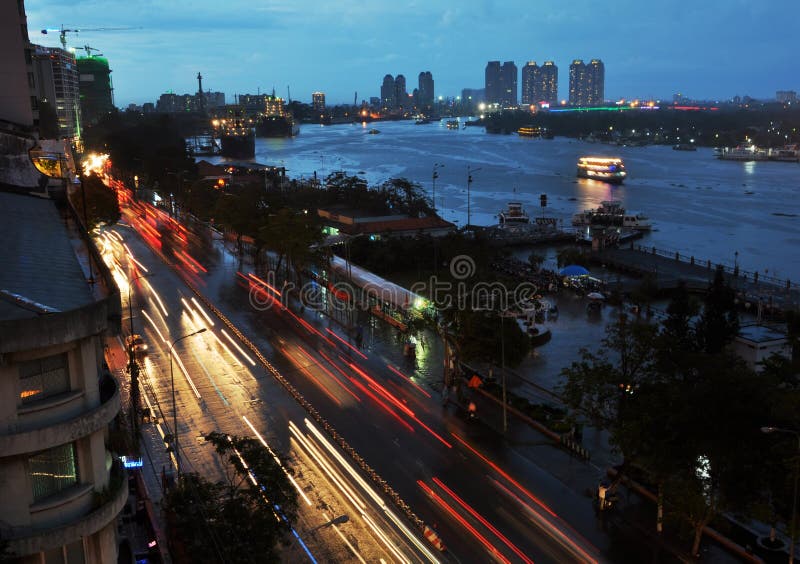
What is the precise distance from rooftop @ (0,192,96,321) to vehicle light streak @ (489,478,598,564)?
26.2 ft

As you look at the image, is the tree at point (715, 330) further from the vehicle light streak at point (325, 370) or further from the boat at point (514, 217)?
the boat at point (514, 217)

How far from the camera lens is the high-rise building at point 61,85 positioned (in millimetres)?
73938

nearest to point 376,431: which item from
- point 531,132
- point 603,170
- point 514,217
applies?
point 514,217

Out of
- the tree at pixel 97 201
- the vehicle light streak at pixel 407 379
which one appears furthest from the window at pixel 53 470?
the tree at pixel 97 201

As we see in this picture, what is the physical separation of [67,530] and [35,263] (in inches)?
122

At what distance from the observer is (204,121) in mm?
192000

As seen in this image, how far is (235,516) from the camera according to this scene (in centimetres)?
912

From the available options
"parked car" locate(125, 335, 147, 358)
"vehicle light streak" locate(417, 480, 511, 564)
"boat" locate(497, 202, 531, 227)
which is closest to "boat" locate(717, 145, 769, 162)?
"boat" locate(497, 202, 531, 227)

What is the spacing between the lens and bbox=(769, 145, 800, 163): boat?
10374 cm

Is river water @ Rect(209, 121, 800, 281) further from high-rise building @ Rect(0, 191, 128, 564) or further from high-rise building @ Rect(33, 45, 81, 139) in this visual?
high-rise building @ Rect(0, 191, 128, 564)

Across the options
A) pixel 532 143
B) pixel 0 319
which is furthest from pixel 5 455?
pixel 532 143

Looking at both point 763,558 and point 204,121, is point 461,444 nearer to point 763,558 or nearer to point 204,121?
point 763,558

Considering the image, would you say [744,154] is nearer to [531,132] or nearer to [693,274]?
[531,132]

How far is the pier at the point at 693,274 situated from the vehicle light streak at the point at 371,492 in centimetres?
1726
